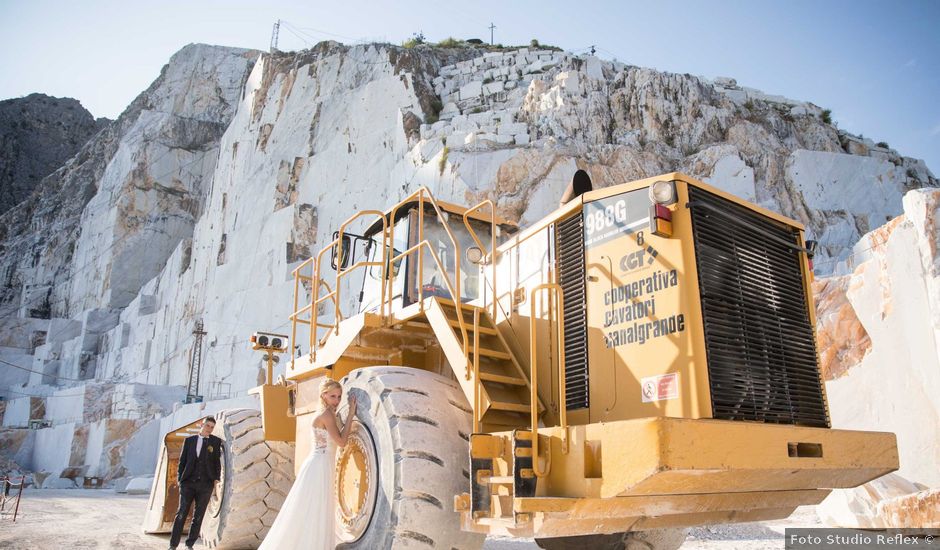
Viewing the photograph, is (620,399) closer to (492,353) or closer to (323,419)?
(492,353)

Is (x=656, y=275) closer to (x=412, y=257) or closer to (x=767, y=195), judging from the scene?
(x=412, y=257)

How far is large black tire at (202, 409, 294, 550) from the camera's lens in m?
7.33

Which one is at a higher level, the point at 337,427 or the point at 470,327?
the point at 470,327

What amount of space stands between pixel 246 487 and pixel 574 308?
460 centimetres

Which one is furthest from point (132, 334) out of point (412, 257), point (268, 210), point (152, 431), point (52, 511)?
point (412, 257)

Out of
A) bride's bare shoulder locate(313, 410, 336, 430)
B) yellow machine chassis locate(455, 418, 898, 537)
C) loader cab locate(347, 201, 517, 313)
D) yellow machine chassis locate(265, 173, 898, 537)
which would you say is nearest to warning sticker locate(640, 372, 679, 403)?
yellow machine chassis locate(265, 173, 898, 537)

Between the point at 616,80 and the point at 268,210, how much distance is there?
2032cm

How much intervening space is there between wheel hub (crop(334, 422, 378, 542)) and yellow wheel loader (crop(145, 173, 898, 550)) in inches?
0.8

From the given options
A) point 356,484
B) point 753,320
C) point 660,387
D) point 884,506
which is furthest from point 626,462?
point 884,506

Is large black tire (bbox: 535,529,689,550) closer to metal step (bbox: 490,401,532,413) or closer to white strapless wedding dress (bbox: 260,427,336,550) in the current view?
metal step (bbox: 490,401,532,413)

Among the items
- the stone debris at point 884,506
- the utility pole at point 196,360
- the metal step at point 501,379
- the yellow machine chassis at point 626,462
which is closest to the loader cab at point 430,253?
the yellow machine chassis at point 626,462

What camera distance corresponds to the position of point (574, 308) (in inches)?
200

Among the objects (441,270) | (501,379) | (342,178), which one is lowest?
(501,379)

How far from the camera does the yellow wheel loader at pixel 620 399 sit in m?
3.92
